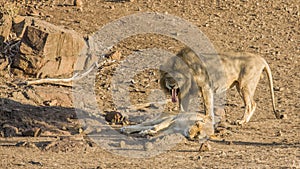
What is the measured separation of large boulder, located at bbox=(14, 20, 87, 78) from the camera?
13.7m

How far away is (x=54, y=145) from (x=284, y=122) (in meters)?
3.92

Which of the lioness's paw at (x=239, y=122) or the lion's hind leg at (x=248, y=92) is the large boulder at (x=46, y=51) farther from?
the lioness's paw at (x=239, y=122)

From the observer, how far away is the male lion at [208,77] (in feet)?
37.6

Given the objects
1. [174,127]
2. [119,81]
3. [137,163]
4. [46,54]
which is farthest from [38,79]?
[137,163]

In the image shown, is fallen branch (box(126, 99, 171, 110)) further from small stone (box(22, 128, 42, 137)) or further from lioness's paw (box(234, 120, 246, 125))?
small stone (box(22, 128, 42, 137))

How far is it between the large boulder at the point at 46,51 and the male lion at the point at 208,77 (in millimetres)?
2868

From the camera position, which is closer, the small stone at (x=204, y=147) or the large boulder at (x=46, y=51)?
the small stone at (x=204, y=147)

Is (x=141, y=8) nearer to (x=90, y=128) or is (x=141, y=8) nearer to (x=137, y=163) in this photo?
(x=90, y=128)

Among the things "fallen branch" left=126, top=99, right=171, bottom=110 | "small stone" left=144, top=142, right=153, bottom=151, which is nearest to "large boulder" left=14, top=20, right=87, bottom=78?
"fallen branch" left=126, top=99, right=171, bottom=110

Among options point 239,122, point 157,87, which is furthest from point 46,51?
point 239,122

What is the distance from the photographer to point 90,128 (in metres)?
11.2

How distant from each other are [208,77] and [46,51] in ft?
10.8

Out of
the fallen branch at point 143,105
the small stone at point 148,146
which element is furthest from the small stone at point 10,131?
the fallen branch at point 143,105

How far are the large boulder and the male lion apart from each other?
287 centimetres
